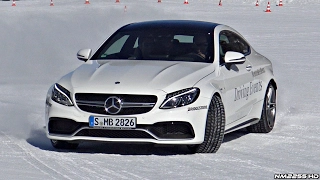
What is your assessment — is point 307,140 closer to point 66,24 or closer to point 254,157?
point 254,157

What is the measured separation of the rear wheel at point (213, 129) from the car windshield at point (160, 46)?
0.82m

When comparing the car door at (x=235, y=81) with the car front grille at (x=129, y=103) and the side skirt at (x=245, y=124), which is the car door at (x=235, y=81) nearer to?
the side skirt at (x=245, y=124)

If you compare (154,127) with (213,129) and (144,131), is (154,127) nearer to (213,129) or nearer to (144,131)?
(144,131)

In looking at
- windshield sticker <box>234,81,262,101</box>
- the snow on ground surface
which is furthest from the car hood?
the snow on ground surface

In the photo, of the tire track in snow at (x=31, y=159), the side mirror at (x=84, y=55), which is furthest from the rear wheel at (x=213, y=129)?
the side mirror at (x=84, y=55)

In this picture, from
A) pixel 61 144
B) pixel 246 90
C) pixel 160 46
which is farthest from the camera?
pixel 246 90

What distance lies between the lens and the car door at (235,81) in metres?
10.2

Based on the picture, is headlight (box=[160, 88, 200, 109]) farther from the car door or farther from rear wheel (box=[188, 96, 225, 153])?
the car door

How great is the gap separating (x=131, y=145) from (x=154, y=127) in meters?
1.27

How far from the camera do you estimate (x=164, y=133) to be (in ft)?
30.3

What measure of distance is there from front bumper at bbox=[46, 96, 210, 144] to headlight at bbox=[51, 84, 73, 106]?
0.16 feet

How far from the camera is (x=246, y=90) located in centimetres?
1080

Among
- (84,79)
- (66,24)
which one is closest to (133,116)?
(84,79)

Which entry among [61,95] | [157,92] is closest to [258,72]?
Answer: [157,92]
